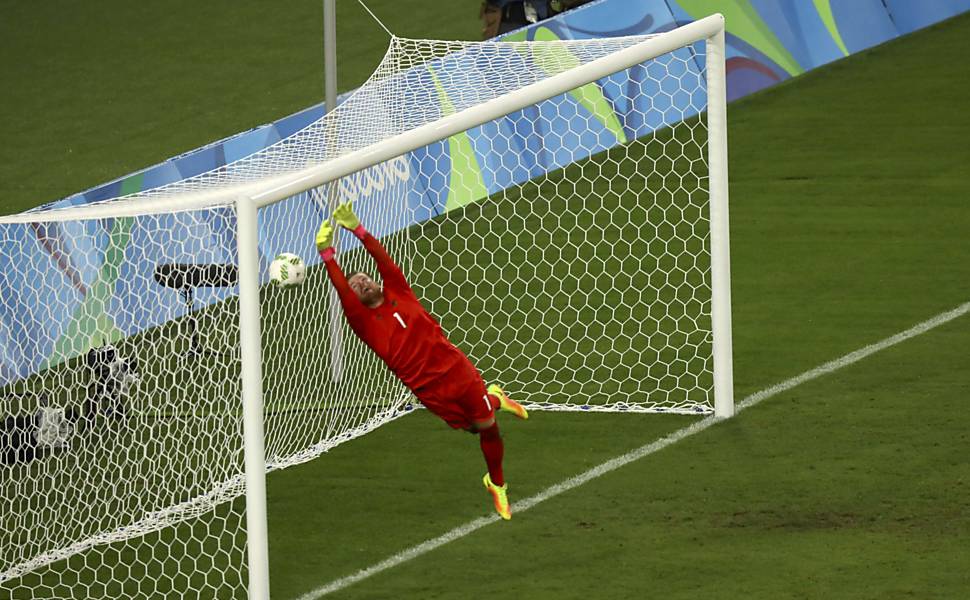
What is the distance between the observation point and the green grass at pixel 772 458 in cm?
802

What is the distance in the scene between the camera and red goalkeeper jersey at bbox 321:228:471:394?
8.33 meters

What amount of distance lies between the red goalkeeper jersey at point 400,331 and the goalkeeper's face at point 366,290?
0.02 m

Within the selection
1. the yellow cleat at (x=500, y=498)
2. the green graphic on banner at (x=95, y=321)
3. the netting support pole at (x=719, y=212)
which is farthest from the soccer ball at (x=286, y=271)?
the netting support pole at (x=719, y=212)

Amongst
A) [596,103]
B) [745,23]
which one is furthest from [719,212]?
[745,23]

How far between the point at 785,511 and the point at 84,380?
13.2 ft

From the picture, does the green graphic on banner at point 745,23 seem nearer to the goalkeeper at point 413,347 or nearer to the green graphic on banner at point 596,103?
the green graphic on banner at point 596,103

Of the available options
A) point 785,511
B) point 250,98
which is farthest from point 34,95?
point 785,511

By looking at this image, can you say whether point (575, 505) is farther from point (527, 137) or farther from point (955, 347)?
point (527, 137)

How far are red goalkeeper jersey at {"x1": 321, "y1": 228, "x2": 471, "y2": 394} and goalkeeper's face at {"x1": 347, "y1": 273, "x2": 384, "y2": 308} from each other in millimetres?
25

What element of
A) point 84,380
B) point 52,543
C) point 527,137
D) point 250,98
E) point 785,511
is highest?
point 250,98

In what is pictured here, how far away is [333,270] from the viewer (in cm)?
806

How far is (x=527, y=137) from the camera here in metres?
13.8

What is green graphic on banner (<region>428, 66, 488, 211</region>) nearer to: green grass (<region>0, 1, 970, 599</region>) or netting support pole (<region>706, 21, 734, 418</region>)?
green grass (<region>0, 1, 970, 599</region>)

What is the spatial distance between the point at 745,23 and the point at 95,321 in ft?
24.7
